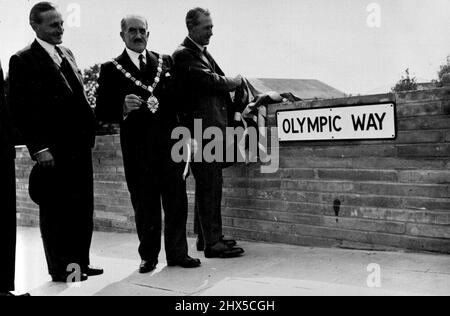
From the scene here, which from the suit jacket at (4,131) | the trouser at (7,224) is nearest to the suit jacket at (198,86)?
the suit jacket at (4,131)

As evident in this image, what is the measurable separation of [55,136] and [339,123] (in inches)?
88.4

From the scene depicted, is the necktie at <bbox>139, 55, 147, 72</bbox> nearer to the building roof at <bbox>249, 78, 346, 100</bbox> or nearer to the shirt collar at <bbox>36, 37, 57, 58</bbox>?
the shirt collar at <bbox>36, 37, 57, 58</bbox>

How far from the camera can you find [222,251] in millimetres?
4188

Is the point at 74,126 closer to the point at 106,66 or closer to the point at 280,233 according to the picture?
the point at 106,66

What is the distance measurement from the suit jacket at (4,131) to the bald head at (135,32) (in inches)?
40.1

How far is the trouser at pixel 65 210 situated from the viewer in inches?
148

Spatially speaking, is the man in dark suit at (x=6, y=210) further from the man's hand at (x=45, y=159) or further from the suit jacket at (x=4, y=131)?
the man's hand at (x=45, y=159)

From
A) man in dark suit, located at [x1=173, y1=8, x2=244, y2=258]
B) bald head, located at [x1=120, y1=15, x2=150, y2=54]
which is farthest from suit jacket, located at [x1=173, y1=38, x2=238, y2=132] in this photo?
bald head, located at [x1=120, y1=15, x2=150, y2=54]

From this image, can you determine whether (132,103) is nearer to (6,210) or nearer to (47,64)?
(47,64)

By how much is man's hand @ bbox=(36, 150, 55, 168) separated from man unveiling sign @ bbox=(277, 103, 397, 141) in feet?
6.59

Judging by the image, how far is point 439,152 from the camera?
3.77 metres

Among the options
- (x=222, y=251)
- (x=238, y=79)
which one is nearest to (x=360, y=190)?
(x=222, y=251)
